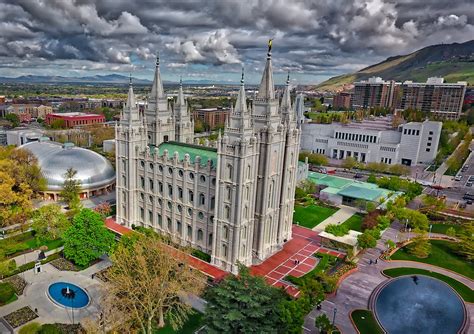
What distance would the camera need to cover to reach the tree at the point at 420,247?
62250 mm

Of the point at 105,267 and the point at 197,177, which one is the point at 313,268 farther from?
the point at 105,267

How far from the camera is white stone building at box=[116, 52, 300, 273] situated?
5156 cm

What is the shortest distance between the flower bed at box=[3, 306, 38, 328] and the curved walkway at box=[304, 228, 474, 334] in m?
33.4

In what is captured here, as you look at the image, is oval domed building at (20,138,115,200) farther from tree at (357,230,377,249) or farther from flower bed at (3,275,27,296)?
tree at (357,230,377,249)

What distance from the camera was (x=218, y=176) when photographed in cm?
5206

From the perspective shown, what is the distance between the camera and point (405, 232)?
72.1 metres

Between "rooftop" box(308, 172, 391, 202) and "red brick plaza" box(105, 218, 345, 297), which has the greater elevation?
"rooftop" box(308, 172, 391, 202)

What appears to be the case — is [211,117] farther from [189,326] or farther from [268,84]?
[189,326]

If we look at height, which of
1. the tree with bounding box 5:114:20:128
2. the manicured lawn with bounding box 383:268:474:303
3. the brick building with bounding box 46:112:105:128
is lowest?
the manicured lawn with bounding box 383:268:474:303

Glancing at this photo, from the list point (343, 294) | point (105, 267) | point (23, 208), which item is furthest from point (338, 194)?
point (23, 208)

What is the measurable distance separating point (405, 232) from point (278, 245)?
2877cm

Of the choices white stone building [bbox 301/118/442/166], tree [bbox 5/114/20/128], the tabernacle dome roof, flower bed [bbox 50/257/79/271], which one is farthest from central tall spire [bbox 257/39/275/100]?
tree [bbox 5/114/20/128]

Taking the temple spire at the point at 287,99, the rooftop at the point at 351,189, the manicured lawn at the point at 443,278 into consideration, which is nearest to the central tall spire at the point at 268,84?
the temple spire at the point at 287,99

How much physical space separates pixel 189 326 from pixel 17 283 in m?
26.1
